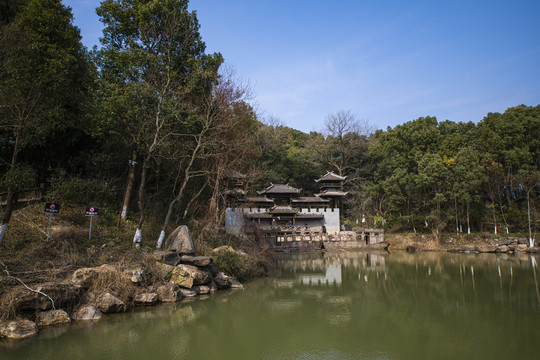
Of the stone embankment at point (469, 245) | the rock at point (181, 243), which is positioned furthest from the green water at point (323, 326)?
the stone embankment at point (469, 245)

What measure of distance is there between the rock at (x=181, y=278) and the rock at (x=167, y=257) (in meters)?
0.30

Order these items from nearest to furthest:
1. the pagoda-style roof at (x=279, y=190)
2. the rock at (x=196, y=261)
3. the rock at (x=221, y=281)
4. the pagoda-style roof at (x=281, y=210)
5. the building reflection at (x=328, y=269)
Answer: the rock at (x=196, y=261)
the rock at (x=221, y=281)
the building reflection at (x=328, y=269)
the pagoda-style roof at (x=281, y=210)
the pagoda-style roof at (x=279, y=190)

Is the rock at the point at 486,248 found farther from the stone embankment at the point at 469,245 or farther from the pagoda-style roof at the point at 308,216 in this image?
the pagoda-style roof at the point at 308,216

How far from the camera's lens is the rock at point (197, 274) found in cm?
992

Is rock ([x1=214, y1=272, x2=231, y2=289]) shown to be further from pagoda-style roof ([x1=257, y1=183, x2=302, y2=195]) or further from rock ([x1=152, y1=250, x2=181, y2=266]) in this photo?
pagoda-style roof ([x1=257, y1=183, x2=302, y2=195])

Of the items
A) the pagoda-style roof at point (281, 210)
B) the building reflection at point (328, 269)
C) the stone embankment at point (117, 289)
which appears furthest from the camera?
the pagoda-style roof at point (281, 210)

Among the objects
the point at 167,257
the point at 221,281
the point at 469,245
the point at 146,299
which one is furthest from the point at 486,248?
the point at 146,299

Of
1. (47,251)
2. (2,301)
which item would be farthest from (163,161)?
(2,301)

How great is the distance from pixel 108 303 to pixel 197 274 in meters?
2.74

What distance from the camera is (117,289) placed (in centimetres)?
848

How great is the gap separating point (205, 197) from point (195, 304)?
957cm

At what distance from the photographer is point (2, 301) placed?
6.45 metres

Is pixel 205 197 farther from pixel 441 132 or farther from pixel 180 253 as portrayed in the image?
pixel 441 132

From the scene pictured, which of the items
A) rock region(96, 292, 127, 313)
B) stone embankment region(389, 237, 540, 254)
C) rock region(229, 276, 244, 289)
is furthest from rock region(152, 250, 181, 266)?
stone embankment region(389, 237, 540, 254)
